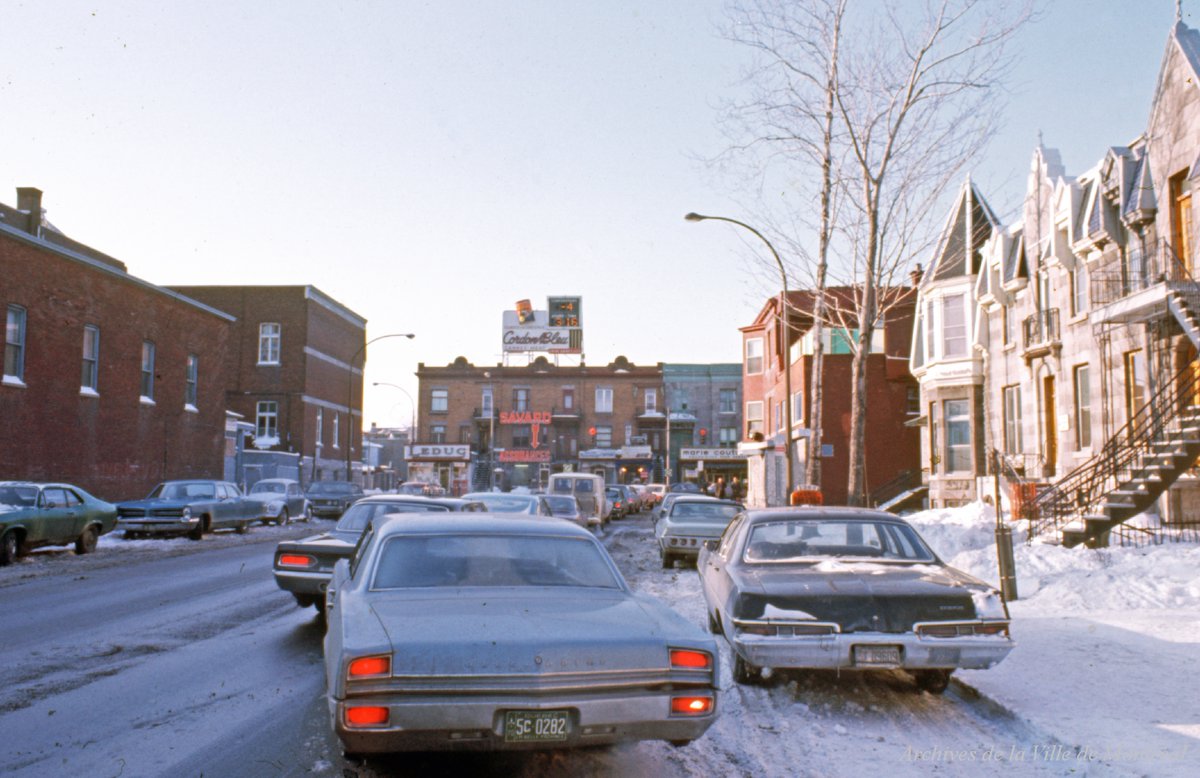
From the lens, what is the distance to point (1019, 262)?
83.4 feet

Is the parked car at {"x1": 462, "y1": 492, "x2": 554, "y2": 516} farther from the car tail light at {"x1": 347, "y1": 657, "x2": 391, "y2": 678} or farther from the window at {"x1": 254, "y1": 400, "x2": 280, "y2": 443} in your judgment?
the window at {"x1": 254, "y1": 400, "x2": 280, "y2": 443}

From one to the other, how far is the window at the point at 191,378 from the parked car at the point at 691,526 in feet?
82.8

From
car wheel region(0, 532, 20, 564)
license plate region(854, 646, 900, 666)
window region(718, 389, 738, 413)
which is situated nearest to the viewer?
license plate region(854, 646, 900, 666)

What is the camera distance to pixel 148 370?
34531 mm

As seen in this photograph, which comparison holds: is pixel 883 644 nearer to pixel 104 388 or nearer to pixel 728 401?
pixel 104 388

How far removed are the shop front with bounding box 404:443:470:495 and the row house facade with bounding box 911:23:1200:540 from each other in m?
47.0

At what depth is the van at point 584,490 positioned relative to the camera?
30.6 metres

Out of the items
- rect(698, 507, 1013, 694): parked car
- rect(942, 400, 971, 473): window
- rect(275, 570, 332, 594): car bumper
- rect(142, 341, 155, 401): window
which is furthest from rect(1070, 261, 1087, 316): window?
rect(142, 341, 155, 401): window

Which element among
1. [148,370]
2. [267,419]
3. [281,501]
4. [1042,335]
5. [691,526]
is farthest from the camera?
[267,419]

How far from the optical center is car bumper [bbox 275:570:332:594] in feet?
33.0

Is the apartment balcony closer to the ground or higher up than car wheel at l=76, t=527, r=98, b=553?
higher up

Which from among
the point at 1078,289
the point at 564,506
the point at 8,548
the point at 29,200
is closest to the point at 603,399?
the point at 29,200

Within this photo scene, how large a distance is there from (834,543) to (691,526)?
9.02 m

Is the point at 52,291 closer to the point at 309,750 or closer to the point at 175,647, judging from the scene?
the point at 175,647
